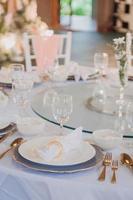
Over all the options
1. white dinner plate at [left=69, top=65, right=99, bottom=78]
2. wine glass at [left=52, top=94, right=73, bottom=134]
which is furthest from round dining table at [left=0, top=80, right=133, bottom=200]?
white dinner plate at [left=69, top=65, right=99, bottom=78]

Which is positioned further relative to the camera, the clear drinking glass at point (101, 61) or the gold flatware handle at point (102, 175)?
the clear drinking glass at point (101, 61)

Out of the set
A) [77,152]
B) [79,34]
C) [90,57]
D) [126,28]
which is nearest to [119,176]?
[77,152]

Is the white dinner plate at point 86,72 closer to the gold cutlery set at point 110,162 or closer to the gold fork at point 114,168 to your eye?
the gold cutlery set at point 110,162

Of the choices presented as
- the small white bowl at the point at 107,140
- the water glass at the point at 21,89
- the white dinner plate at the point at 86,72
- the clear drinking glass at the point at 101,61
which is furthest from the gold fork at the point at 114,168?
the white dinner plate at the point at 86,72

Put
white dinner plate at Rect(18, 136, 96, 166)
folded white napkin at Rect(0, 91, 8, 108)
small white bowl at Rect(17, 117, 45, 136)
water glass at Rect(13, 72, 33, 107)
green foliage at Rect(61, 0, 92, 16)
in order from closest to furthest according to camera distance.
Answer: white dinner plate at Rect(18, 136, 96, 166) → small white bowl at Rect(17, 117, 45, 136) → water glass at Rect(13, 72, 33, 107) → folded white napkin at Rect(0, 91, 8, 108) → green foliage at Rect(61, 0, 92, 16)

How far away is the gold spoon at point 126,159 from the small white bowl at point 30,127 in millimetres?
410

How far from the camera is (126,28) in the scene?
10852 millimetres

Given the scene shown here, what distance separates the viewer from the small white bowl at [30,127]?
182 cm

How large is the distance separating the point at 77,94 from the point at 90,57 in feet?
15.4

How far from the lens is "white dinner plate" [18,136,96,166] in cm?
151

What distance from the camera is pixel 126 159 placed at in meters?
1.59

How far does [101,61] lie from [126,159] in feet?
3.85

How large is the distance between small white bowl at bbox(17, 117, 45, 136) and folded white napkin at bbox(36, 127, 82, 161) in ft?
0.71

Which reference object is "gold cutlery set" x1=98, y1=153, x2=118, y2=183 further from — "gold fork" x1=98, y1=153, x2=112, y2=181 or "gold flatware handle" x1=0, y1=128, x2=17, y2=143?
"gold flatware handle" x1=0, y1=128, x2=17, y2=143
